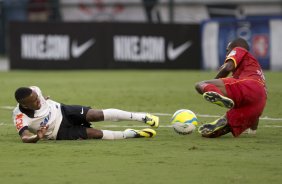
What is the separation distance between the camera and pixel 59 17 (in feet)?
115

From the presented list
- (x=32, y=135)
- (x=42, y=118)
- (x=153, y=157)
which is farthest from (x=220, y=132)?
(x=32, y=135)

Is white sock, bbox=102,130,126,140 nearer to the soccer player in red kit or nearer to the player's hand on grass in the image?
the player's hand on grass

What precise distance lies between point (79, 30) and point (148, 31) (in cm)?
247

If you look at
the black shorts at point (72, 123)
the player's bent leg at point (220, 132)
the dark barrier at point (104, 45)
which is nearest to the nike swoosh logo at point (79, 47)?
the dark barrier at point (104, 45)

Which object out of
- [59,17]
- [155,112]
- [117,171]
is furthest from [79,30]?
[117,171]

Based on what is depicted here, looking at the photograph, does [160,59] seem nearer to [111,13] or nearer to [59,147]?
[111,13]

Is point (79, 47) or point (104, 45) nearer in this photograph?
point (104, 45)

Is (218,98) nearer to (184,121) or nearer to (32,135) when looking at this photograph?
(184,121)

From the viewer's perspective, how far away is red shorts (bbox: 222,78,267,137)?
39.2 feet

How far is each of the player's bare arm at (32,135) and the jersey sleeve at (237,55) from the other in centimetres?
296

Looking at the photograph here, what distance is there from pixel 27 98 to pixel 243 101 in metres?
3.20

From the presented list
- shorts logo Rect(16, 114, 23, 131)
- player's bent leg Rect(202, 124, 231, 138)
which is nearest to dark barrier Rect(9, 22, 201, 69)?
player's bent leg Rect(202, 124, 231, 138)

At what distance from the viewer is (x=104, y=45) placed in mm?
28438

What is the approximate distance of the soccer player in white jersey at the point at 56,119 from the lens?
1111 cm
